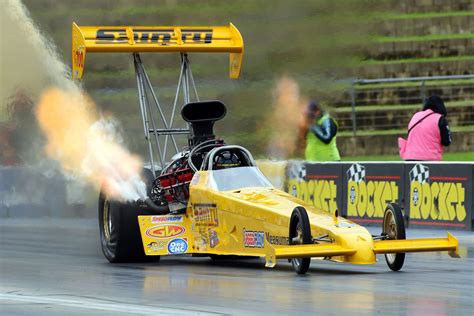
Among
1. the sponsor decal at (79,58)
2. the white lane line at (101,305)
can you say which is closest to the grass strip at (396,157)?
the sponsor decal at (79,58)

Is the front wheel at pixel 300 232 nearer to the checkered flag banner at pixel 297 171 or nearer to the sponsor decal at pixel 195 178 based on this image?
the sponsor decal at pixel 195 178

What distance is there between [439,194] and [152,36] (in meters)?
5.44

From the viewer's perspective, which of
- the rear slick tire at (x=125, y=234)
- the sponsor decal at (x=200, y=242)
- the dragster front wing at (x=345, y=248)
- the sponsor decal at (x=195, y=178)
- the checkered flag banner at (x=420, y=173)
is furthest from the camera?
the checkered flag banner at (x=420, y=173)

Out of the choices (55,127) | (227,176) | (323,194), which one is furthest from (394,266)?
(323,194)

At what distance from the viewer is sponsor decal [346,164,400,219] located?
22.5 m

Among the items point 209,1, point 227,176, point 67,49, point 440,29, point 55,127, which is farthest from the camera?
point 440,29

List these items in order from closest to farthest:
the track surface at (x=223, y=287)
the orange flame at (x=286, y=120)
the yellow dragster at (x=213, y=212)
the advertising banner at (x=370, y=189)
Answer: the track surface at (x=223, y=287)
the yellow dragster at (x=213, y=212)
the advertising banner at (x=370, y=189)
the orange flame at (x=286, y=120)

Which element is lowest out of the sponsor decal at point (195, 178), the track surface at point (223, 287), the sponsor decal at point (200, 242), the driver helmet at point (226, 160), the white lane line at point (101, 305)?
the track surface at point (223, 287)

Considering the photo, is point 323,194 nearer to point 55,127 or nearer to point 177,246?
point 55,127

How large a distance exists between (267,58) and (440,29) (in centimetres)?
789

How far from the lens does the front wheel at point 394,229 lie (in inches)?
592

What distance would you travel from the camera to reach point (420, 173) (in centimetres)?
2208

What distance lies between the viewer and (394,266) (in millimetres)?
15148

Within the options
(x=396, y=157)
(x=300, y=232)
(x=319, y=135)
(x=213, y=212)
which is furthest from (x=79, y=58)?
(x=396, y=157)
